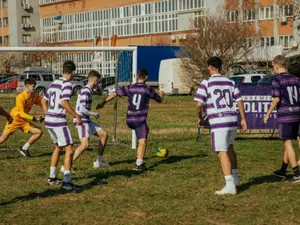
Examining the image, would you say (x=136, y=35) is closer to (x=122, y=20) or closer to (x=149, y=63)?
(x=122, y=20)

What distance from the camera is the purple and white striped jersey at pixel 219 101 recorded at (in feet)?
32.1

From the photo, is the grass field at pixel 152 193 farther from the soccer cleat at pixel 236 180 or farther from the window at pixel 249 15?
the window at pixel 249 15

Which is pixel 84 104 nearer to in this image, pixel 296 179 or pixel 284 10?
pixel 296 179

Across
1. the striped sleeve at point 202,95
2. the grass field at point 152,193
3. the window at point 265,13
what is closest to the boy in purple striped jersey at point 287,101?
the grass field at point 152,193

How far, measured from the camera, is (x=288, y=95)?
433 inches

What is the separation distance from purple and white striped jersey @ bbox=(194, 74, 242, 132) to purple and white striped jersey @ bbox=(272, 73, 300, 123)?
1381mm

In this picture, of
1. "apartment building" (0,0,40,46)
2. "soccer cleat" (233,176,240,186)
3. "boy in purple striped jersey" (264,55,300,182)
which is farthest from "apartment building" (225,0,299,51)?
"soccer cleat" (233,176,240,186)

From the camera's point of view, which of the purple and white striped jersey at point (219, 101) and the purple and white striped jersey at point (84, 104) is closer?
the purple and white striped jersey at point (219, 101)

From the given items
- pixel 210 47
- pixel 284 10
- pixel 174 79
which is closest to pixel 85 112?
pixel 210 47

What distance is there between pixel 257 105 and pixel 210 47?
28.5 metres

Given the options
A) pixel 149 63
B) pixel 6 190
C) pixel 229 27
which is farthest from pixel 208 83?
pixel 149 63

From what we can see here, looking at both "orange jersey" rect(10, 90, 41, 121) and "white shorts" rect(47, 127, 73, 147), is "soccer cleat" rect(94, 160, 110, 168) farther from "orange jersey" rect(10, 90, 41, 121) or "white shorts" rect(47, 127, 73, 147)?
"white shorts" rect(47, 127, 73, 147)

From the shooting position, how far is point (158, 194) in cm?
1012

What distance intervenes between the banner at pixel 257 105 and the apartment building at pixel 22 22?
291 feet
